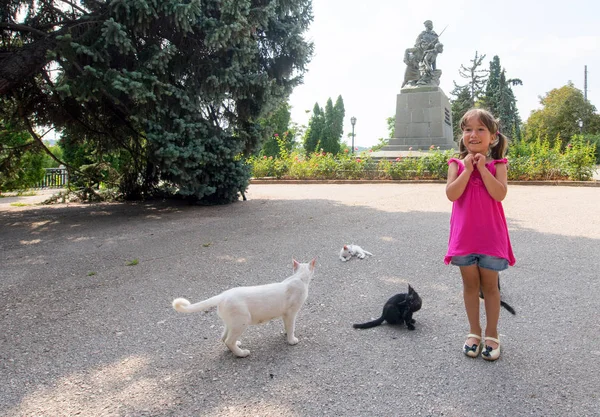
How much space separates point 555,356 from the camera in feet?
8.72

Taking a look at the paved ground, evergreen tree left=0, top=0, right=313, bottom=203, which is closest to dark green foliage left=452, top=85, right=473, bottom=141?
evergreen tree left=0, top=0, right=313, bottom=203

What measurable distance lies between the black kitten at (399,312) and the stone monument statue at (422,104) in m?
16.0

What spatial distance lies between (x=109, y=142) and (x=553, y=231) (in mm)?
9330

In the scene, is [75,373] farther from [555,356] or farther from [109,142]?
[109,142]

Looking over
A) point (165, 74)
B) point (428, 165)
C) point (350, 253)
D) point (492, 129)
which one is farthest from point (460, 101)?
point (492, 129)

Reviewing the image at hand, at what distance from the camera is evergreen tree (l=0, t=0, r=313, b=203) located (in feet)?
21.9

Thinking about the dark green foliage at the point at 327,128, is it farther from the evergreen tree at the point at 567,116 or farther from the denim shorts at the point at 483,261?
the denim shorts at the point at 483,261

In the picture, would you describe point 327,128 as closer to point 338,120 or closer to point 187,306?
point 338,120

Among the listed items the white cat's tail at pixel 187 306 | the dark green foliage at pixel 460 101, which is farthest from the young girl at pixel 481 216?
the dark green foliage at pixel 460 101

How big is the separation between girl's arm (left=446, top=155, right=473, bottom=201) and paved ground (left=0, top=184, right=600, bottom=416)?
1060 mm

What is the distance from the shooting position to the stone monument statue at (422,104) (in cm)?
1928

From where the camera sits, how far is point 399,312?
3.12 m

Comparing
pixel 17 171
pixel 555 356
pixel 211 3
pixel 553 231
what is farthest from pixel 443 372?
pixel 17 171

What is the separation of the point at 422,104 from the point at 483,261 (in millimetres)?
18350
